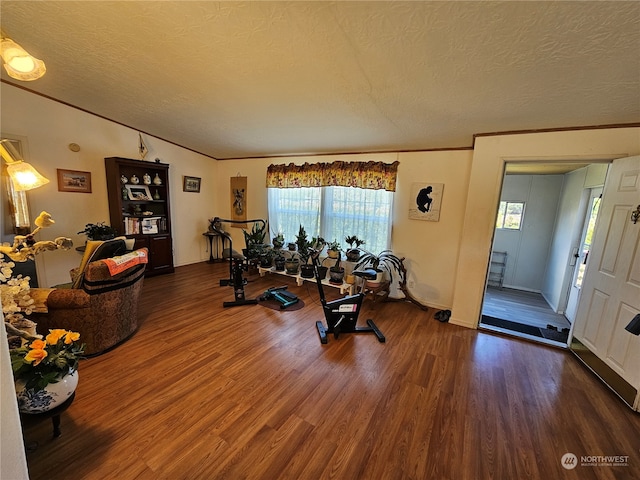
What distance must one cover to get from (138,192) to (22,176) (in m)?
2.97

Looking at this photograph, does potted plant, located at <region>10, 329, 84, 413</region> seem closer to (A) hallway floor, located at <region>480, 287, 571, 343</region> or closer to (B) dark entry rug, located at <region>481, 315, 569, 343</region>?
(A) hallway floor, located at <region>480, 287, 571, 343</region>

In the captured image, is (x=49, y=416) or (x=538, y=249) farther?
(x=538, y=249)

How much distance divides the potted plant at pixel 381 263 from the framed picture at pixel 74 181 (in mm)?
4285

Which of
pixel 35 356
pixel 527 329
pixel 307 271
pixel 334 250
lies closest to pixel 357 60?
pixel 35 356

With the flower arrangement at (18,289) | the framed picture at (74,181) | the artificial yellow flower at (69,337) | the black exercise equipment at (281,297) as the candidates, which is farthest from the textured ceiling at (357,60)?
the black exercise equipment at (281,297)

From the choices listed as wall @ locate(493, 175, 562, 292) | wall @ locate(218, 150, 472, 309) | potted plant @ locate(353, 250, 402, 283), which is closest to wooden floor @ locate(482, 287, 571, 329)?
wall @ locate(493, 175, 562, 292)

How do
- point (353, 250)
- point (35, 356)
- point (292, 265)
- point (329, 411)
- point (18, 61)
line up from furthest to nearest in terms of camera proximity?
point (292, 265)
point (353, 250)
point (329, 411)
point (18, 61)
point (35, 356)

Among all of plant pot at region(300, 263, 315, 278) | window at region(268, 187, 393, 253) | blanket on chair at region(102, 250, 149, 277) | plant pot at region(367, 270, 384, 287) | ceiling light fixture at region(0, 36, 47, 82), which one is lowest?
plant pot at region(300, 263, 315, 278)

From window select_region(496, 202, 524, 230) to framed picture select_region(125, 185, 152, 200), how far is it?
708 centimetres

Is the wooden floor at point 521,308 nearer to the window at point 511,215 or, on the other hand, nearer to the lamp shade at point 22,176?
the window at point 511,215

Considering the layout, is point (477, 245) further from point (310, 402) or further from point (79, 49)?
point (79, 49)

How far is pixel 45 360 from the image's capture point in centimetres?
133

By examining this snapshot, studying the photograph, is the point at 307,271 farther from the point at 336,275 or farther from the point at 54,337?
the point at 54,337

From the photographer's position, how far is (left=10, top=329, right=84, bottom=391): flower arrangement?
4.20ft
